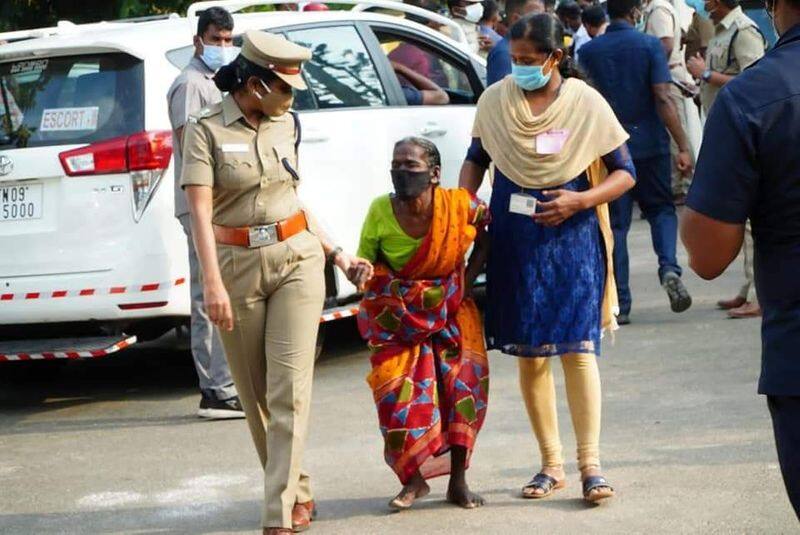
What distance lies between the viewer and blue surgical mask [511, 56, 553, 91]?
5.98 meters

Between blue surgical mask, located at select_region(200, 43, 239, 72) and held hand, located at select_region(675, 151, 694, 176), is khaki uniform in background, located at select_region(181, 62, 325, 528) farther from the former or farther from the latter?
held hand, located at select_region(675, 151, 694, 176)

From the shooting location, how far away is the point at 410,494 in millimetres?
6059

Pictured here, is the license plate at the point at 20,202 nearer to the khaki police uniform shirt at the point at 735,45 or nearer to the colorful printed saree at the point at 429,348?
the colorful printed saree at the point at 429,348

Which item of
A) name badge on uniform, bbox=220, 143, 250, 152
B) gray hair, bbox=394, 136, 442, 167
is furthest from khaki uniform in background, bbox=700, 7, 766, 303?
name badge on uniform, bbox=220, 143, 250, 152

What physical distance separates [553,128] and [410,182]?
0.56m

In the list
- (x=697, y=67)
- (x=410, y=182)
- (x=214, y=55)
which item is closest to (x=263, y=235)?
(x=410, y=182)

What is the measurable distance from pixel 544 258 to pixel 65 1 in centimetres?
693

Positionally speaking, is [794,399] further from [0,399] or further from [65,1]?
[65,1]

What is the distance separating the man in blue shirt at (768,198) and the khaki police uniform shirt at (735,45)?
23.4ft

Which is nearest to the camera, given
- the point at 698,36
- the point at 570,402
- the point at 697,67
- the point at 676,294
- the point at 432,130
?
the point at 570,402

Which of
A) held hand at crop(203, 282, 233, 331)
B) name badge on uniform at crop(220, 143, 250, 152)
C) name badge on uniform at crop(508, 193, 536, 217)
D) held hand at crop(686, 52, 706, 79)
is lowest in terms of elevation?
held hand at crop(203, 282, 233, 331)

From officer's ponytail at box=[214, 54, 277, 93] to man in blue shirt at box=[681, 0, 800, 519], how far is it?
2.54m

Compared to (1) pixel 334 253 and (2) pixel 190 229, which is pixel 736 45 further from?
(1) pixel 334 253

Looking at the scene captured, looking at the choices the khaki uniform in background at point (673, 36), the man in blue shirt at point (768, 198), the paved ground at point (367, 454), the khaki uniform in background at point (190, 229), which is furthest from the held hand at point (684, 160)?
the man in blue shirt at point (768, 198)
